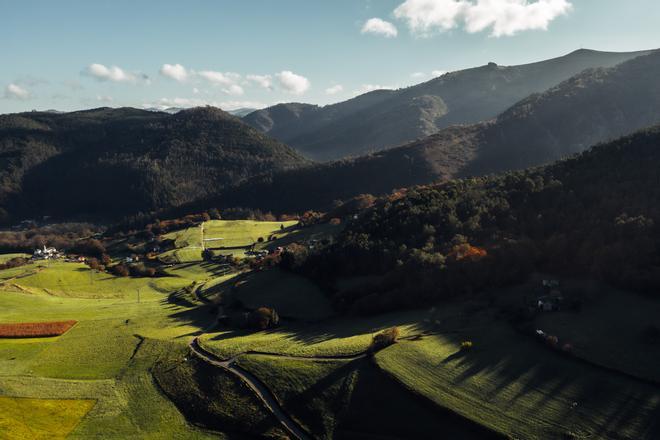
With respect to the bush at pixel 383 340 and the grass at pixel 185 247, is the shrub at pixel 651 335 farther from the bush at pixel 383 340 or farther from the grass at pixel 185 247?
the grass at pixel 185 247

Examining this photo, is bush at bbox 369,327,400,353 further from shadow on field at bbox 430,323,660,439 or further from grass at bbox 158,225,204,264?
grass at bbox 158,225,204,264

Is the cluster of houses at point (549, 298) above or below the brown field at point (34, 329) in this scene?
above

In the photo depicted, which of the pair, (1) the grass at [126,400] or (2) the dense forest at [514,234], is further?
(2) the dense forest at [514,234]

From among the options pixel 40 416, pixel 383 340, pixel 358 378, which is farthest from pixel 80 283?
pixel 358 378

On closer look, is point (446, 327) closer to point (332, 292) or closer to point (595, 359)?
point (595, 359)

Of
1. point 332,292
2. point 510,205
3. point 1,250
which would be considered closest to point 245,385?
point 332,292

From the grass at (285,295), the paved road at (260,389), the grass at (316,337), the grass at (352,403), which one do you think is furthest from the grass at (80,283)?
the grass at (352,403)
